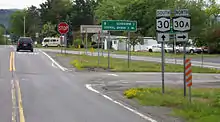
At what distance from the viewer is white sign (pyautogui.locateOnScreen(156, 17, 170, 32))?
17422 millimetres

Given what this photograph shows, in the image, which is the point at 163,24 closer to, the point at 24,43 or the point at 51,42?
the point at 24,43

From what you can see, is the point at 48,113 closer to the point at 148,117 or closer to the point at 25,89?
the point at 148,117

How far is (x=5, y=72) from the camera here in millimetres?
27406

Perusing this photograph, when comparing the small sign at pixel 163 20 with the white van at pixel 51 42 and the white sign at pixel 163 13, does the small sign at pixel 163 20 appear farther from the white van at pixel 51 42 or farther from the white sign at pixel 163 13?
the white van at pixel 51 42

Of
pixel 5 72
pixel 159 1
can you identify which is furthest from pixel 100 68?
pixel 159 1

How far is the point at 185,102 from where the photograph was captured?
1527cm

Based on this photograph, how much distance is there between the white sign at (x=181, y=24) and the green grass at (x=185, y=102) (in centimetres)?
236

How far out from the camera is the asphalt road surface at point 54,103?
12.3m

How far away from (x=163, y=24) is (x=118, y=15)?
81802 millimetres

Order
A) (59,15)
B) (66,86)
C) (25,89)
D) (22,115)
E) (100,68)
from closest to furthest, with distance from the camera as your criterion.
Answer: (22,115)
(25,89)
(66,86)
(100,68)
(59,15)

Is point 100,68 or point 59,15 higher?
point 59,15

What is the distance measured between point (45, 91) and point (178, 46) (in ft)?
178

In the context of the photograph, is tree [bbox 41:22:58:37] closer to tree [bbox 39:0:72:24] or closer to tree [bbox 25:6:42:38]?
tree [bbox 39:0:72:24]

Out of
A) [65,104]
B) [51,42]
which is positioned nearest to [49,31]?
[51,42]
